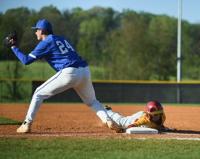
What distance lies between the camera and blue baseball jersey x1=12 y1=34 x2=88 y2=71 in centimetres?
845

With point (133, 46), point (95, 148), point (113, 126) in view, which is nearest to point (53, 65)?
point (113, 126)

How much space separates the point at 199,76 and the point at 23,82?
65.4ft

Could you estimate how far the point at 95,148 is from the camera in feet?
23.1

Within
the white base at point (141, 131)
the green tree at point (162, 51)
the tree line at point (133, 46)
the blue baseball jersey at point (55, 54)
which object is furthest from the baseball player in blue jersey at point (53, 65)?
the green tree at point (162, 51)

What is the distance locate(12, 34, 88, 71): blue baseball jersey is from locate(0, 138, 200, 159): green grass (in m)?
1.31

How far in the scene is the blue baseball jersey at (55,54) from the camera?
8453 mm

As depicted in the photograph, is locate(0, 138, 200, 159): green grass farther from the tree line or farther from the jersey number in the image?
the tree line

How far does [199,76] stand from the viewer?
44906 millimetres

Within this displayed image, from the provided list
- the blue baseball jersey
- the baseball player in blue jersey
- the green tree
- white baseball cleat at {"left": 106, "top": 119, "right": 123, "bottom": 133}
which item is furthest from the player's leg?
the green tree

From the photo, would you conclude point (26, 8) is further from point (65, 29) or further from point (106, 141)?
point (106, 141)

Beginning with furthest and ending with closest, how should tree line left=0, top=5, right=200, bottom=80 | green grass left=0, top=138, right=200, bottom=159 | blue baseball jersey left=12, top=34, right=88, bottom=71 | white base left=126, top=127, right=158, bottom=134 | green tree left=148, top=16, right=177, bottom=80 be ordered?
1. green tree left=148, top=16, right=177, bottom=80
2. tree line left=0, top=5, right=200, bottom=80
3. white base left=126, top=127, right=158, bottom=134
4. blue baseball jersey left=12, top=34, right=88, bottom=71
5. green grass left=0, top=138, right=200, bottom=159

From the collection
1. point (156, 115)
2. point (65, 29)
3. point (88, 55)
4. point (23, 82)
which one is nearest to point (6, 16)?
point (23, 82)

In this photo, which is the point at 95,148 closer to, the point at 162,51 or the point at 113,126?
the point at 113,126

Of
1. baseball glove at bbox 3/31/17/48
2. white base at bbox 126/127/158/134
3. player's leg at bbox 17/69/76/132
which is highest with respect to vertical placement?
baseball glove at bbox 3/31/17/48
